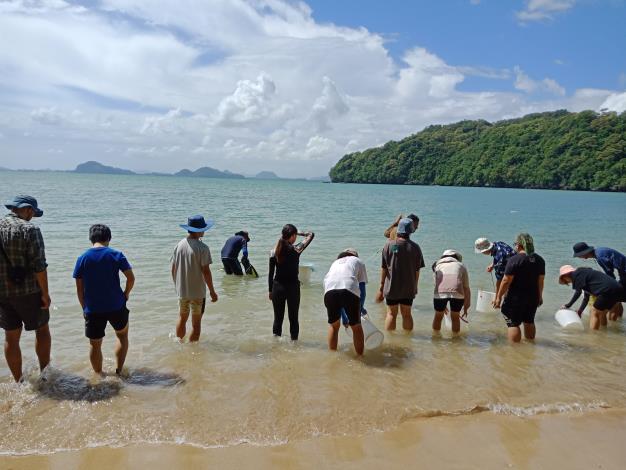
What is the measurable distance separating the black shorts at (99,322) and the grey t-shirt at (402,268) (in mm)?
3924

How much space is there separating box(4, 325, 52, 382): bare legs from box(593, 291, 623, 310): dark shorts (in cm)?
820

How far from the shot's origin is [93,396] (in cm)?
478

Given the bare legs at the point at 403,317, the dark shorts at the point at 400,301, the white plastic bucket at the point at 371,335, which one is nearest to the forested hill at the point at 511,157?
the bare legs at the point at 403,317

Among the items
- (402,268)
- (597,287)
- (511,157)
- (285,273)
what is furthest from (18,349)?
(511,157)

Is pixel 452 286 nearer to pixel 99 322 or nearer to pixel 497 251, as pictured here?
pixel 497 251

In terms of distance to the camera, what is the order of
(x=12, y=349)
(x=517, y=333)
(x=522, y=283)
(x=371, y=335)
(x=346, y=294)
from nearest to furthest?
(x=12, y=349) < (x=346, y=294) < (x=371, y=335) < (x=522, y=283) < (x=517, y=333)

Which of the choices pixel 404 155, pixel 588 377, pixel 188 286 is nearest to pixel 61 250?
pixel 188 286

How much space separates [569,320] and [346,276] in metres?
4.53

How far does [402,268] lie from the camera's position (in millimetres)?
7004

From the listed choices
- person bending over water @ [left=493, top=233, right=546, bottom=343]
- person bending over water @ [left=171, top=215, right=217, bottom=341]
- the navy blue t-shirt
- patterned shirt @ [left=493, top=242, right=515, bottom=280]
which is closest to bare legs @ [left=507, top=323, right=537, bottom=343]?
person bending over water @ [left=493, top=233, right=546, bottom=343]

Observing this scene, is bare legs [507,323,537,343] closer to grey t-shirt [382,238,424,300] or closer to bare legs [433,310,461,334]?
bare legs [433,310,461,334]

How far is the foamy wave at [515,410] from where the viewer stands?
4590mm

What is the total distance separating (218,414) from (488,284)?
921 centimetres

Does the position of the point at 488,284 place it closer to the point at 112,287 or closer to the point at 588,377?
the point at 588,377
